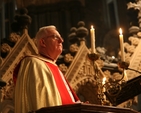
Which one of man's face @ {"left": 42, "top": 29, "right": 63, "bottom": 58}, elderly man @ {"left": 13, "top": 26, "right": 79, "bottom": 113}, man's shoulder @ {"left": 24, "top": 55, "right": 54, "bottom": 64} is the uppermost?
man's face @ {"left": 42, "top": 29, "right": 63, "bottom": 58}

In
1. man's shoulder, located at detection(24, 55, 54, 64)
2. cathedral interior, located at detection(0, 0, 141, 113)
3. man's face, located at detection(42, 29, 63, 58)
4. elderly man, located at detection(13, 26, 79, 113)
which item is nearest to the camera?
elderly man, located at detection(13, 26, 79, 113)

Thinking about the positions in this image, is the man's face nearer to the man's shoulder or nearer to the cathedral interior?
the man's shoulder

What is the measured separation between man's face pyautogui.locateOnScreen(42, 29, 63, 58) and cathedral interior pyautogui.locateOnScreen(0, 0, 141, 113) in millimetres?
469

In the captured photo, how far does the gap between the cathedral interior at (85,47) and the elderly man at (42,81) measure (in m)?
0.52

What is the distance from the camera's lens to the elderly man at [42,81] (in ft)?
10.8

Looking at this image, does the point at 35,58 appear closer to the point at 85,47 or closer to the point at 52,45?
the point at 52,45

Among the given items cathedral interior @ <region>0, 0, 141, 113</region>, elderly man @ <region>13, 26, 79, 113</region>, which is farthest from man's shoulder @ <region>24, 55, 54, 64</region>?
cathedral interior @ <region>0, 0, 141, 113</region>

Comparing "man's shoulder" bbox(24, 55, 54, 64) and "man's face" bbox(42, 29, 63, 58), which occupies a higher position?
"man's face" bbox(42, 29, 63, 58)

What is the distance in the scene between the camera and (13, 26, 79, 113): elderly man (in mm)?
3305

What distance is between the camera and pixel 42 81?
11.2 feet

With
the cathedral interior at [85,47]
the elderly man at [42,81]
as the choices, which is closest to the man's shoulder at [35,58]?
the elderly man at [42,81]

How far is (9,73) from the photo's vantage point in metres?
5.41

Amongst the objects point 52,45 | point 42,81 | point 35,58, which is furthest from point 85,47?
point 42,81

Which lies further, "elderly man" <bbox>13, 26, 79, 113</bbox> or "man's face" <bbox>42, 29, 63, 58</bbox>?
"man's face" <bbox>42, 29, 63, 58</bbox>
